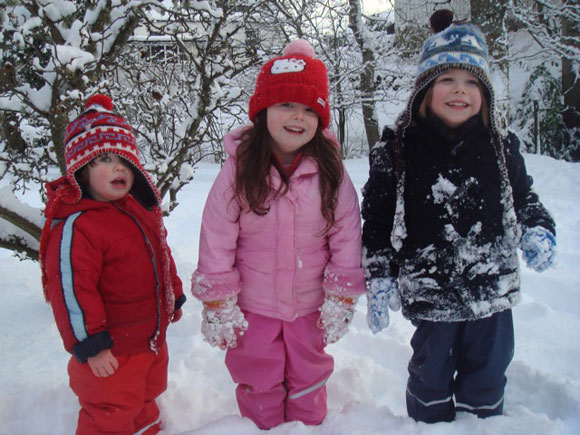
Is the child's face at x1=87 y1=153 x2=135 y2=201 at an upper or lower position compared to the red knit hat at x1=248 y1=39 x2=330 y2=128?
lower

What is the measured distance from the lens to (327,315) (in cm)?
184

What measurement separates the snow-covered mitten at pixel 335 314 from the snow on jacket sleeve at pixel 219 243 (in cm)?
38

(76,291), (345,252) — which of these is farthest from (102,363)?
(345,252)

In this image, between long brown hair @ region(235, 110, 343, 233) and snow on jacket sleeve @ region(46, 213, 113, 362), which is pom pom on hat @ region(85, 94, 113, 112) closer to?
snow on jacket sleeve @ region(46, 213, 113, 362)

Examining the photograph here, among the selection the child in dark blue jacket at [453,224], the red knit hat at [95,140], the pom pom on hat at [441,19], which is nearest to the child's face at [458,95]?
the child in dark blue jacket at [453,224]

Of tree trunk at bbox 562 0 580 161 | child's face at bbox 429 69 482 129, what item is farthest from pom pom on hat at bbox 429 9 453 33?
tree trunk at bbox 562 0 580 161

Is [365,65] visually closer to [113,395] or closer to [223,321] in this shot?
[223,321]

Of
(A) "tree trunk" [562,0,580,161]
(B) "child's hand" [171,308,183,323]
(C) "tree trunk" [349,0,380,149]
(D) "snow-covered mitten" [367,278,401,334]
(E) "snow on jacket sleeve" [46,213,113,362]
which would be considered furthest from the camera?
(A) "tree trunk" [562,0,580,161]

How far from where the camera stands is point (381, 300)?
1.82 metres

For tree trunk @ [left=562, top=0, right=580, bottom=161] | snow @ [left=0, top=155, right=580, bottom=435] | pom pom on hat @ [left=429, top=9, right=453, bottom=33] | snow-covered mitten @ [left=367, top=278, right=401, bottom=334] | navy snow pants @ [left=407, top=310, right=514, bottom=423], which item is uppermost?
tree trunk @ [left=562, top=0, right=580, bottom=161]

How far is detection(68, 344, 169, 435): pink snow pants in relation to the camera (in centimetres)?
173

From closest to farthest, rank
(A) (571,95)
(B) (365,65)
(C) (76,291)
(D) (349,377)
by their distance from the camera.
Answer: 1. (C) (76,291)
2. (D) (349,377)
3. (B) (365,65)
4. (A) (571,95)

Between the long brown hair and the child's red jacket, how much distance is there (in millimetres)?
472

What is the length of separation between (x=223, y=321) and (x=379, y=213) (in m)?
0.78
